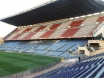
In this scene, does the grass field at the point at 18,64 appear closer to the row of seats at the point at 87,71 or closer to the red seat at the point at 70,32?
the row of seats at the point at 87,71

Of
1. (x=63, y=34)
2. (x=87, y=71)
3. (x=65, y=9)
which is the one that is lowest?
(x=87, y=71)

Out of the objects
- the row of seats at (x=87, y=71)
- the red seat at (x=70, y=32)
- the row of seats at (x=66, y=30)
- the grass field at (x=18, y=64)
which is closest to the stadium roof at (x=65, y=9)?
the row of seats at (x=66, y=30)

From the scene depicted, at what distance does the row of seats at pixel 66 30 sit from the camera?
3939 cm

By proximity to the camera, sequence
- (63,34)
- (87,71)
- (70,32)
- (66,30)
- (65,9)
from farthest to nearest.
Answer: (66,30)
(63,34)
(70,32)
(65,9)
(87,71)

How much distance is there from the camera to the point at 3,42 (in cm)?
6719

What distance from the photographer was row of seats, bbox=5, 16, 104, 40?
39.4m

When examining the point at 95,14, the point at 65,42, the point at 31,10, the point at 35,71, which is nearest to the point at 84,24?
the point at 95,14

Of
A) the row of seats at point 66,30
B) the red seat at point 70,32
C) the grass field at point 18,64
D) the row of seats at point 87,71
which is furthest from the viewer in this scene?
the red seat at point 70,32

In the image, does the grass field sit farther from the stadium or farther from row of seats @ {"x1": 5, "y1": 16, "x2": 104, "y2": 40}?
row of seats @ {"x1": 5, "y1": 16, "x2": 104, "y2": 40}

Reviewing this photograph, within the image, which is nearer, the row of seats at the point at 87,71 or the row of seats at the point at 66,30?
the row of seats at the point at 87,71

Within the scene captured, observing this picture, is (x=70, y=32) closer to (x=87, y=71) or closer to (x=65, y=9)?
(x=65, y=9)

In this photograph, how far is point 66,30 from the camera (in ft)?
149

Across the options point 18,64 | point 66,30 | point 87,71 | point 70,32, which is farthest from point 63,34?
point 87,71

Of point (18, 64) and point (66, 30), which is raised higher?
point (66, 30)
